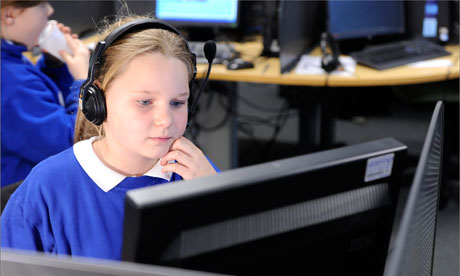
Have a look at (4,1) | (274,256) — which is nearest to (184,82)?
(274,256)

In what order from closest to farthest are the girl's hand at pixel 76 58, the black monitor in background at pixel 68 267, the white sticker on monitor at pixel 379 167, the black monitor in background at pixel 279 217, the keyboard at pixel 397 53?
the black monitor in background at pixel 68 267
the black monitor in background at pixel 279 217
the white sticker on monitor at pixel 379 167
the girl's hand at pixel 76 58
the keyboard at pixel 397 53

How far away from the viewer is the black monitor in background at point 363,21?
2568 millimetres

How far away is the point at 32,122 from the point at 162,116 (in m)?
0.85

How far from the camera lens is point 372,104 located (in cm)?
369

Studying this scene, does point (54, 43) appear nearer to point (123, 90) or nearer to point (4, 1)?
point (4, 1)

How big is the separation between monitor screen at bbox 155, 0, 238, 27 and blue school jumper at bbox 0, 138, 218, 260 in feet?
6.20

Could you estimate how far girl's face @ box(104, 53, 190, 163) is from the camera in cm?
87

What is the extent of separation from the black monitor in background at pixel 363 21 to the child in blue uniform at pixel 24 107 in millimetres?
1412

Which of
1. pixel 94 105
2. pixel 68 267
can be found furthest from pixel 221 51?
pixel 68 267

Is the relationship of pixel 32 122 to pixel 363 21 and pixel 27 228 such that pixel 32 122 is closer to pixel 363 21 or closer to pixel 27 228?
pixel 27 228

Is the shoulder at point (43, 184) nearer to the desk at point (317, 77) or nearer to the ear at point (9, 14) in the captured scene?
the ear at point (9, 14)

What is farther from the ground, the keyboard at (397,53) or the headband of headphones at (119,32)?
the headband of headphones at (119,32)

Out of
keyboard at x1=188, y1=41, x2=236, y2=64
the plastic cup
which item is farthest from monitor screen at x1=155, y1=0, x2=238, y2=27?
the plastic cup

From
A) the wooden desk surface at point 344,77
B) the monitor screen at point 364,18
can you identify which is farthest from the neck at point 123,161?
the monitor screen at point 364,18
